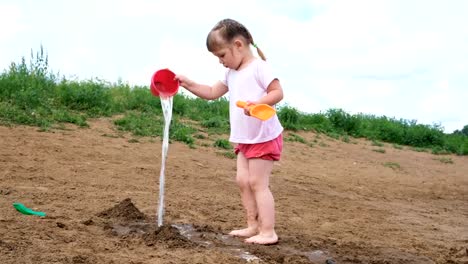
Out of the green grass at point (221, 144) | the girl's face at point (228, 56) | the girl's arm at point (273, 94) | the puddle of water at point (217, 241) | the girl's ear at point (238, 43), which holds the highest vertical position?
the girl's ear at point (238, 43)

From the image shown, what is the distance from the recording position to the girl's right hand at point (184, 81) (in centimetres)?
442

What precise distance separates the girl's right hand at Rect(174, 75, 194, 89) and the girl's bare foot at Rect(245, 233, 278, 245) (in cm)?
107

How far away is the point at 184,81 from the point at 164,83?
13 centimetres

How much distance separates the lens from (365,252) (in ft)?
14.1

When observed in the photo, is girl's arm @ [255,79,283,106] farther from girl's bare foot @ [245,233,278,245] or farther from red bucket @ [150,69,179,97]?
girl's bare foot @ [245,233,278,245]

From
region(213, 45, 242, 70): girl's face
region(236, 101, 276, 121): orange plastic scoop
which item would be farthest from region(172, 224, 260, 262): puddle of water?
region(213, 45, 242, 70): girl's face

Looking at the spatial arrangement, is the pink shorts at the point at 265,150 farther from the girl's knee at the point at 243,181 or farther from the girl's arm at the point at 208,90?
the girl's arm at the point at 208,90

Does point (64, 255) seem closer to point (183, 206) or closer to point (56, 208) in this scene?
point (56, 208)

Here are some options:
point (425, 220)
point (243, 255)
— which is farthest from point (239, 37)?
point (425, 220)

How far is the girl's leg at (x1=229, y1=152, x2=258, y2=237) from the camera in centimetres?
434

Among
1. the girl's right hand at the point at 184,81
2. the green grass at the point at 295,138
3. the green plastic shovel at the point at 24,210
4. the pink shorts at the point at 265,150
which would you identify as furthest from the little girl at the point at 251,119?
the green grass at the point at 295,138

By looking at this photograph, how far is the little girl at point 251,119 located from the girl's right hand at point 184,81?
0.29 meters

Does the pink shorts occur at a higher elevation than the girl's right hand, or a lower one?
lower

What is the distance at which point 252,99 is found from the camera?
4.25 meters
